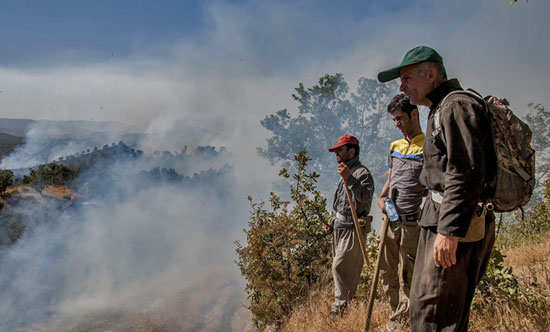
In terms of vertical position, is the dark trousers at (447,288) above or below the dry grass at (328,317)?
above

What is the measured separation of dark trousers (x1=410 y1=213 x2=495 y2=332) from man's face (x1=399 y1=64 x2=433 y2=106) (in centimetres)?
73

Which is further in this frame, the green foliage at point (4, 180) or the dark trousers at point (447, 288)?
the green foliage at point (4, 180)

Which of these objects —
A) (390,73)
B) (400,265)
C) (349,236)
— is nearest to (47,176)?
(349,236)

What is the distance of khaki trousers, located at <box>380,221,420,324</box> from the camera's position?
2.72 meters

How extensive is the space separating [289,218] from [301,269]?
0.87 metres

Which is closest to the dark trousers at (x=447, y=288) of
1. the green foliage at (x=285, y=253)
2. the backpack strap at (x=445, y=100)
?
the backpack strap at (x=445, y=100)

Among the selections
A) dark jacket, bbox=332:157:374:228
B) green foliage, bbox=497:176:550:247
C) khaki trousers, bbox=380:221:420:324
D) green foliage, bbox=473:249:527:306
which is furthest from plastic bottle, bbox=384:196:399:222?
green foliage, bbox=497:176:550:247

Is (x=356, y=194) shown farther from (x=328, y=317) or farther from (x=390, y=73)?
(x=390, y=73)

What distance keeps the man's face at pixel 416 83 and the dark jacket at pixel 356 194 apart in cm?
132

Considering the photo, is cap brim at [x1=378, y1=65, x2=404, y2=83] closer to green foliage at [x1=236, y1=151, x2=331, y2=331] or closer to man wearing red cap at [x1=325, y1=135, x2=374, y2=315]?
man wearing red cap at [x1=325, y1=135, x2=374, y2=315]

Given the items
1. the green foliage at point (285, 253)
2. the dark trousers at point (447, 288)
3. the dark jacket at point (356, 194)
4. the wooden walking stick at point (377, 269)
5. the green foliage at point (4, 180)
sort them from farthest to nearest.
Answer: the green foliage at point (4, 180) < the green foliage at point (285, 253) < the dark jacket at point (356, 194) < the wooden walking stick at point (377, 269) < the dark trousers at point (447, 288)

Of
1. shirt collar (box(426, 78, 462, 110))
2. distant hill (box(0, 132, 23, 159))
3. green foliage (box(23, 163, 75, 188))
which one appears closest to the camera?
shirt collar (box(426, 78, 462, 110))

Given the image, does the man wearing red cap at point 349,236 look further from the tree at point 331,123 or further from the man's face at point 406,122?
the tree at point 331,123

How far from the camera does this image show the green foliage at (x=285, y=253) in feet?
12.6
